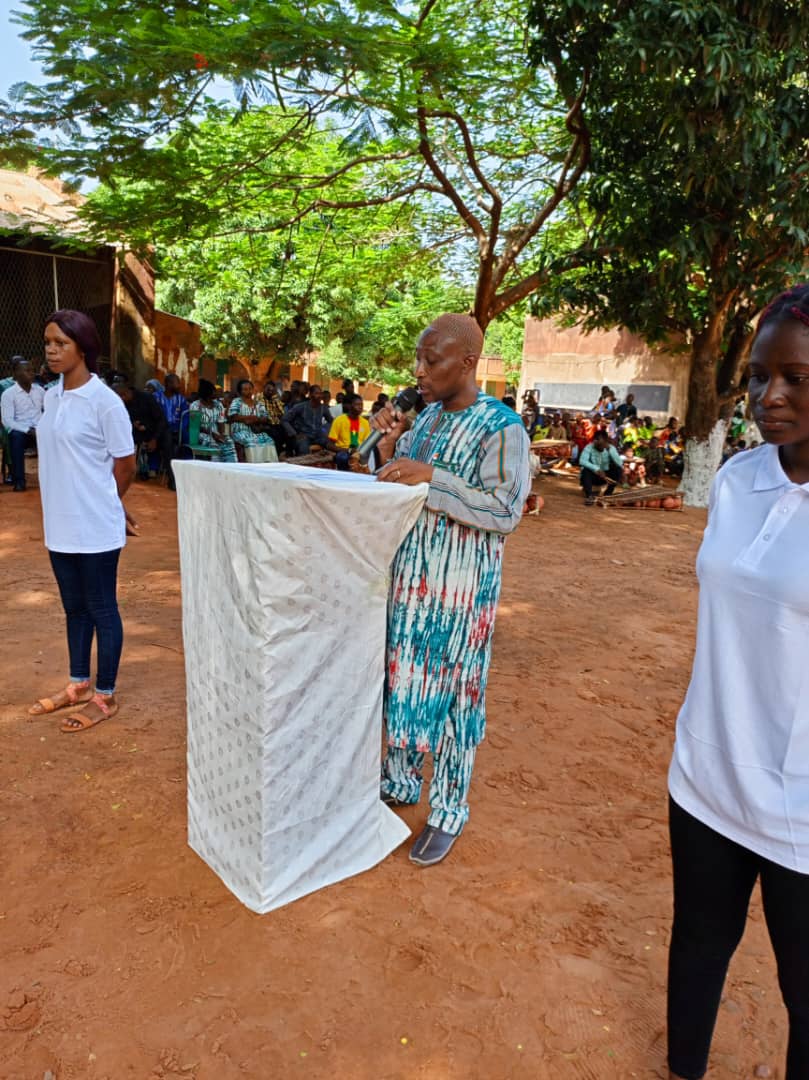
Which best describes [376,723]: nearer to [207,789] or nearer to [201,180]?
[207,789]

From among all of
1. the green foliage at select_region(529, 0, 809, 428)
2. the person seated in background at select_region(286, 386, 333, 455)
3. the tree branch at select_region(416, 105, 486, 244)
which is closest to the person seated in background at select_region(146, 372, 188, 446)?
the person seated in background at select_region(286, 386, 333, 455)

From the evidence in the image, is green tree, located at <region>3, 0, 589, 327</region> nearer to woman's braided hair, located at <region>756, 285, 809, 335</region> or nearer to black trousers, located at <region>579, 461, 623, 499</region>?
black trousers, located at <region>579, 461, 623, 499</region>

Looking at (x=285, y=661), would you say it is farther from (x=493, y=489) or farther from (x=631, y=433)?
(x=631, y=433)

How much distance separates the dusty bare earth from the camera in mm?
1813

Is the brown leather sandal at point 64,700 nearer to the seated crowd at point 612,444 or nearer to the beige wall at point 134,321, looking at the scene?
the seated crowd at point 612,444

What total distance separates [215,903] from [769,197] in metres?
8.64

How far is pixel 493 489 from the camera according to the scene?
7.41ft

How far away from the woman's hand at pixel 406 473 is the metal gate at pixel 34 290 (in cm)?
1091

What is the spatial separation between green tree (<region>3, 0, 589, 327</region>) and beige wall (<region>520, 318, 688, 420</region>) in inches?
345

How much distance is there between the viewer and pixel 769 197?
7.95m

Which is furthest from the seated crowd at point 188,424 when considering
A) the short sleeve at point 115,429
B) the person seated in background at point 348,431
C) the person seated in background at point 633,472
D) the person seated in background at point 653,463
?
the person seated in background at point 653,463

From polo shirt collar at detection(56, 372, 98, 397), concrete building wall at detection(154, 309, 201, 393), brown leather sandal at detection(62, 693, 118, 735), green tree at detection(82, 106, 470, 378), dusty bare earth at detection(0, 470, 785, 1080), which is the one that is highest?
green tree at detection(82, 106, 470, 378)

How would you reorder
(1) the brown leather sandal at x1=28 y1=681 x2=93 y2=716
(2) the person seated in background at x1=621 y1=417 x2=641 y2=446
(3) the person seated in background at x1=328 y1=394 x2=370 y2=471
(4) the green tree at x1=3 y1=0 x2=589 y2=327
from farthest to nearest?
(2) the person seated in background at x1=621 y1=417 x2=641 y2=446 < (3) the person seated in background at x1=328 y1=394 x2=370 y2=471 < (4) the green tree at x1=3 y1=0 x2=589 y2=327 < (1) the brown leather sandal at x1=28 y1=681 x2=93 y2=716

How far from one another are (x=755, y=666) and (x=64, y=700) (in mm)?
3166
